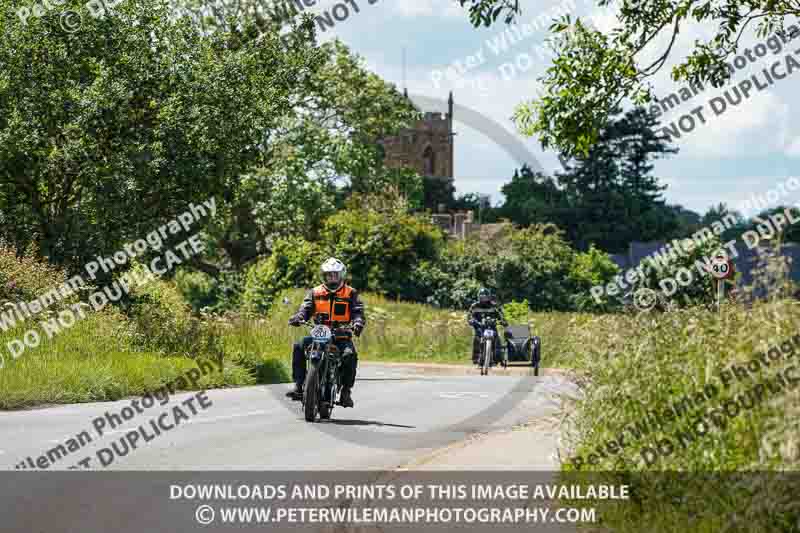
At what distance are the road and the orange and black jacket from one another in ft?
4.46

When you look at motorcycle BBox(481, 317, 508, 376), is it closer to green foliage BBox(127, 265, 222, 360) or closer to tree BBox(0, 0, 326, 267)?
green foliage BBox(127, 265, 222, 360)

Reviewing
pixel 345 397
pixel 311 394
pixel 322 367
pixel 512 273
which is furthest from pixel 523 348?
pixel 512 273

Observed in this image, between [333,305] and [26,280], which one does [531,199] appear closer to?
[26,280]

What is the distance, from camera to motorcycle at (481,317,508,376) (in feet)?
98.7

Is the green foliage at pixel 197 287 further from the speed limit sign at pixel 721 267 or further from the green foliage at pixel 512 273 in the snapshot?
the speed limit sign at pixel 721 267

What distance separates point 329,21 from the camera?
113 ft

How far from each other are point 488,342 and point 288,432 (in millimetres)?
15603

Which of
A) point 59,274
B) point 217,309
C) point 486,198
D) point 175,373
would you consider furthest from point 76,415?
point 486,198

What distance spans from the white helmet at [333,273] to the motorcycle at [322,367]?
Answer: 0.37 metres

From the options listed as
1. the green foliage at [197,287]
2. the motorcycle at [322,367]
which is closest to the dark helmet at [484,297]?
the motorcycle at [322,367]

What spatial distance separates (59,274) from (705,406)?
17571 mm

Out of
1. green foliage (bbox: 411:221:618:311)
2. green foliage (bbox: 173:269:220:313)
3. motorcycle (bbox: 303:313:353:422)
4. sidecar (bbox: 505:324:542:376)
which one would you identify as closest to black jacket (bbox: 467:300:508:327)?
sidecar (bbox: 505:324:542:376)

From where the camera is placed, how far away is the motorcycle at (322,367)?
1548 centimetres

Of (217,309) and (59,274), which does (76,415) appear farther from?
(217,309)
